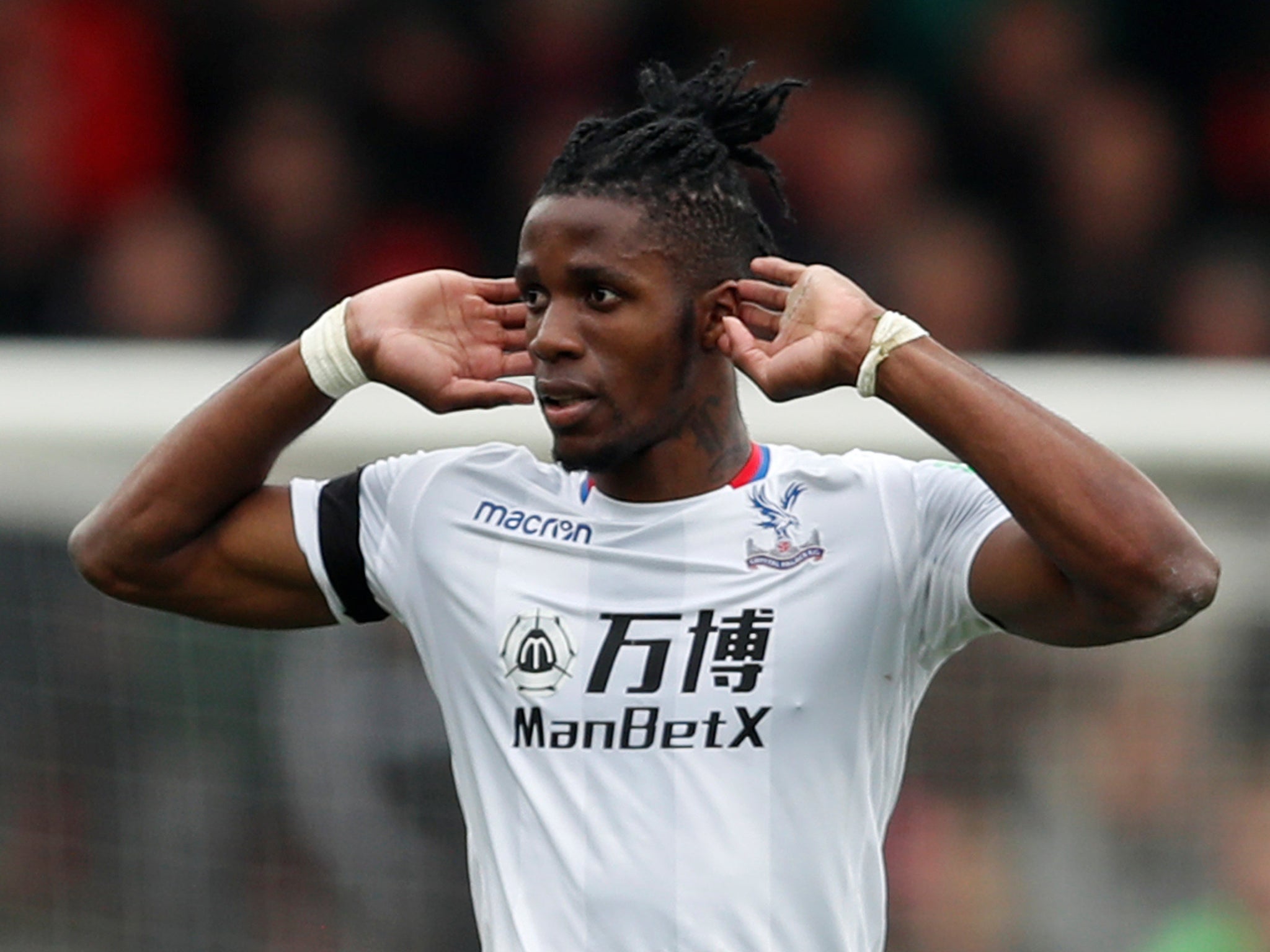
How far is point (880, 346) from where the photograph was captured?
3246 millimetres

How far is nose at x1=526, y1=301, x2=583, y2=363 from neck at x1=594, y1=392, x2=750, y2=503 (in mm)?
249

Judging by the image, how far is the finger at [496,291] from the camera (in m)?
3.61

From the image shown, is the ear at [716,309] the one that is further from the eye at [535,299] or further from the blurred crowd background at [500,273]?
the blurred crowd background at [500,273]

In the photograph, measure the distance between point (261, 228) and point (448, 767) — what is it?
2849mm

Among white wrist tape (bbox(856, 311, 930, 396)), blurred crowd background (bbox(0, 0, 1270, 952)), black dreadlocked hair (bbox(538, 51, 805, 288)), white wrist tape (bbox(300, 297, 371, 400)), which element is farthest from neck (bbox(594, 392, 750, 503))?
blurred crowd background (bbox(0, 0, 1270, 952))

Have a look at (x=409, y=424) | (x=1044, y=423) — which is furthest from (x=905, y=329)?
(x=409, y=424)

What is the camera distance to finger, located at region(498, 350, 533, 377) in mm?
3541

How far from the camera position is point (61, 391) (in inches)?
198

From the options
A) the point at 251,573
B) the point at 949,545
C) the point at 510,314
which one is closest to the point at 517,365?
the point at 510,314

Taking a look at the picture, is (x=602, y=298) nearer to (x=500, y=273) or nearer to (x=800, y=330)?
(x=800, y=330)

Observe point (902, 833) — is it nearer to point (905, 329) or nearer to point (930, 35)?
point (905, 329)

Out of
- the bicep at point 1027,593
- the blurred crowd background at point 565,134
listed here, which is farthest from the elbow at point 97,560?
the blurred crowd background at point 565,134

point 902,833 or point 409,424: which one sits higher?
Answer: point 409,424

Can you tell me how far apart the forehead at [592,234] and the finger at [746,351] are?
0.16 m
